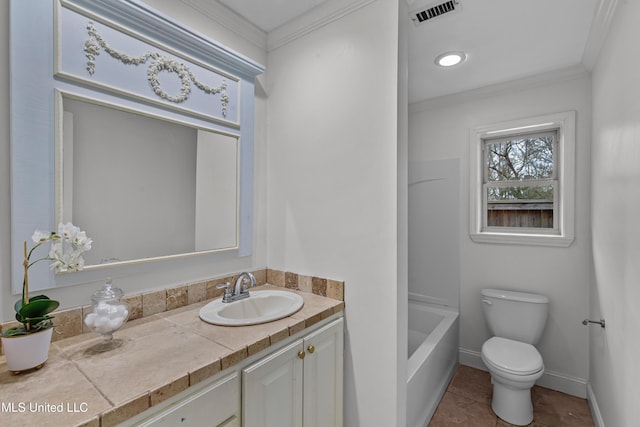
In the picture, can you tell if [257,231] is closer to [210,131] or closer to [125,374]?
[210,131]

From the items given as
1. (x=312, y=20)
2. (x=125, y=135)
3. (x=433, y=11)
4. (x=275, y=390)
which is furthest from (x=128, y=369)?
(x=433, y=11)

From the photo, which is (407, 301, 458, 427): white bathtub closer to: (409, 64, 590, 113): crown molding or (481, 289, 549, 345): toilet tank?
(481, 289, 549, 345): toilet tank

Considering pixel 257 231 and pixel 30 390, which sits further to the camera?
pixel 257 231

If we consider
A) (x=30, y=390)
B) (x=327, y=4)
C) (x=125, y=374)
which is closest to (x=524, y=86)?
(x=327, y=4)

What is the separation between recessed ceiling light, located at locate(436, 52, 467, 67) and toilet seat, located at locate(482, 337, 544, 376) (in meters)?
2.08

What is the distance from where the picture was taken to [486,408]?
2119 millimetres

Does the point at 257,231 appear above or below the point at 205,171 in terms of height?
below

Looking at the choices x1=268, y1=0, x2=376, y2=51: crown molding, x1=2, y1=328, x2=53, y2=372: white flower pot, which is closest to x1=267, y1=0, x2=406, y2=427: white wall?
x1=268, y1=0, x2=376, y2=51: crown molding

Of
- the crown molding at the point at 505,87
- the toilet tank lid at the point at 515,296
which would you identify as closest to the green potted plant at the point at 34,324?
the toilet tank lid at the point at 515,296

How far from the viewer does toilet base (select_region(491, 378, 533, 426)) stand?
6.40 feet

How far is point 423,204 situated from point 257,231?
1.77 m

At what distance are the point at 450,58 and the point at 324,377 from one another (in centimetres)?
220

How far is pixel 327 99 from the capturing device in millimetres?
1688

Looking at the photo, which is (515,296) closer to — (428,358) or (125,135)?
(428,358)
